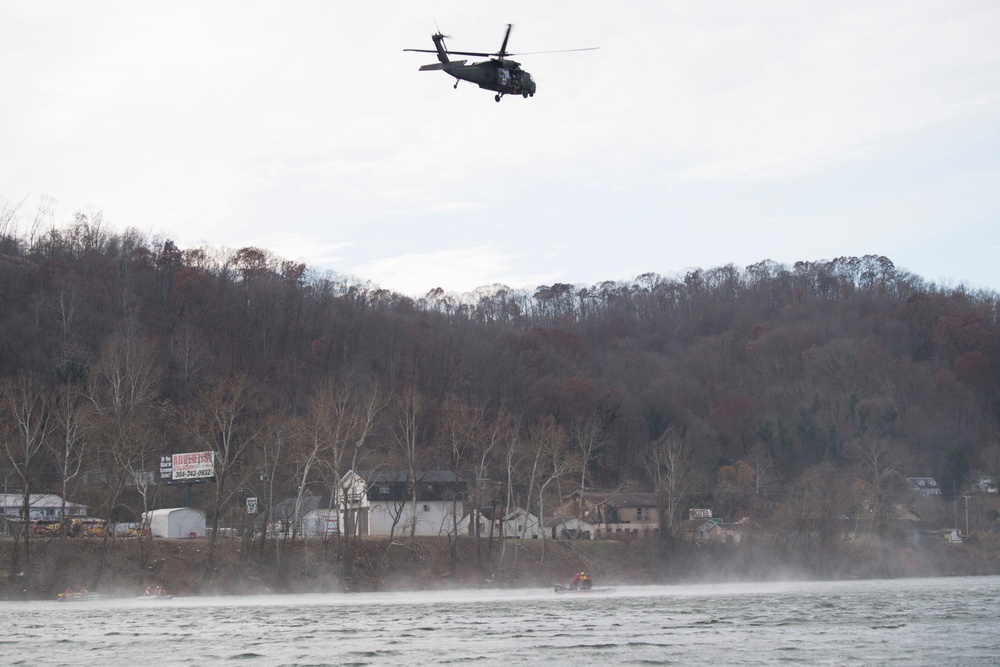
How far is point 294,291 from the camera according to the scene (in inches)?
6383

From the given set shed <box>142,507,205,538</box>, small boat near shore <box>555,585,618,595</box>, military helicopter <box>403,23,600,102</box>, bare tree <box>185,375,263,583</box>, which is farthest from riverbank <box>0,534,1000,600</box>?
military helicopter <box>403,23,600,102</box>

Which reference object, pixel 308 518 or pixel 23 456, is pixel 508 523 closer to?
pixel 308 518

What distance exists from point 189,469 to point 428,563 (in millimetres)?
21353

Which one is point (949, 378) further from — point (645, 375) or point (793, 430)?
point (645, 375)

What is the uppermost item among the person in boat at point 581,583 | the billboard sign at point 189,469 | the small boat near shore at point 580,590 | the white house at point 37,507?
the billboard sign at point 189,469

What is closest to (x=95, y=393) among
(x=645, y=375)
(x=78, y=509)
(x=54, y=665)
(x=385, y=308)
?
(x=78, y=509)

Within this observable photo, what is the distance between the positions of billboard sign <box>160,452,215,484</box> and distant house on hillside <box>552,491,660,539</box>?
43580mm

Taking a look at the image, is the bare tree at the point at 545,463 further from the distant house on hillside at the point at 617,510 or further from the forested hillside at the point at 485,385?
the distant house on hillside at the point at 617,510

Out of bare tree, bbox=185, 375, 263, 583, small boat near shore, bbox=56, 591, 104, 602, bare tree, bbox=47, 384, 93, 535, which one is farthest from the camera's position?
bare tree, bbox=185, 375, 263, 583

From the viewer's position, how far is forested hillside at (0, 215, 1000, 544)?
336 feet

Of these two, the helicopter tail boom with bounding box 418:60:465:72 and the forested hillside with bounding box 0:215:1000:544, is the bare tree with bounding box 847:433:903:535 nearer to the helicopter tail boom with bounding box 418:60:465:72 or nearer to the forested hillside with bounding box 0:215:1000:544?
the forested hillside with bounding box 0:215:1000:544

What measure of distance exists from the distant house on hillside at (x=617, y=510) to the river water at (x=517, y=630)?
1881 inches

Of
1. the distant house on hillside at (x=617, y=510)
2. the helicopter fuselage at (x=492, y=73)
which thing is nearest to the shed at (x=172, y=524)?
the distant house on hillside at (x=617, y=510)

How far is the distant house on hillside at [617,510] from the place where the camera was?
11962 cm
